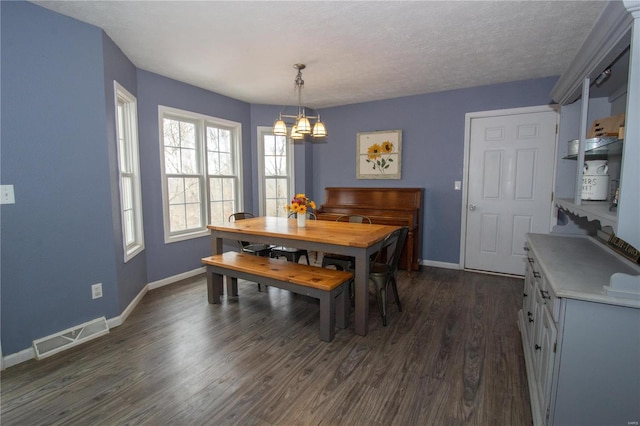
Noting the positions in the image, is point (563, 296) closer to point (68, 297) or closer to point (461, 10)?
point (461, 10)

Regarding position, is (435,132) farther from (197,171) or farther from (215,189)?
(197,171)

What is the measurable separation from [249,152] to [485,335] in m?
4.06

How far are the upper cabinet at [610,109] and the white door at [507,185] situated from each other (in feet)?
4.56

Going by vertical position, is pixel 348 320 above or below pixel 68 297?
below

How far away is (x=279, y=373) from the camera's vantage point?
209 centimetres

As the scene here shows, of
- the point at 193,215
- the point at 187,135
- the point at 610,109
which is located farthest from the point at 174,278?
the point at 610,109

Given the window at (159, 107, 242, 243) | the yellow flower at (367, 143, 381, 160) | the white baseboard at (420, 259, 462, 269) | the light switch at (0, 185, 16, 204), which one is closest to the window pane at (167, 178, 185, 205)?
the window at (159, 107, 242, 243)

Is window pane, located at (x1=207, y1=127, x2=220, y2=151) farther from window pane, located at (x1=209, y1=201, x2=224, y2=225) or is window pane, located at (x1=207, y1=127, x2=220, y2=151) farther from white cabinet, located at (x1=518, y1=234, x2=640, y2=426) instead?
white cabinet, located at (x1=518, y1=234, x2=640, y2=426)

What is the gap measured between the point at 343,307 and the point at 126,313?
208 centimetres

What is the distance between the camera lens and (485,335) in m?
2.56

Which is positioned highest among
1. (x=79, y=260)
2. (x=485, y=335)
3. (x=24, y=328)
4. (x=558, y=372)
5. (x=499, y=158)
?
(x=499, y=158)

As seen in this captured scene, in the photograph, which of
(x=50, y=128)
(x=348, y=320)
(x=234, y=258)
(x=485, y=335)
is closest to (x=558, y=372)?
(x=485, y=335)

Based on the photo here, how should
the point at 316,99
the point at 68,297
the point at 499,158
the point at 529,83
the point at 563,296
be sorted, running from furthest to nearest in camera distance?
the point at 316,99 < the point at 499,158 < the point at 529,83 < the point at 68,297 < the point at 563,296

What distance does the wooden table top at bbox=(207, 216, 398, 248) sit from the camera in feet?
8.41
